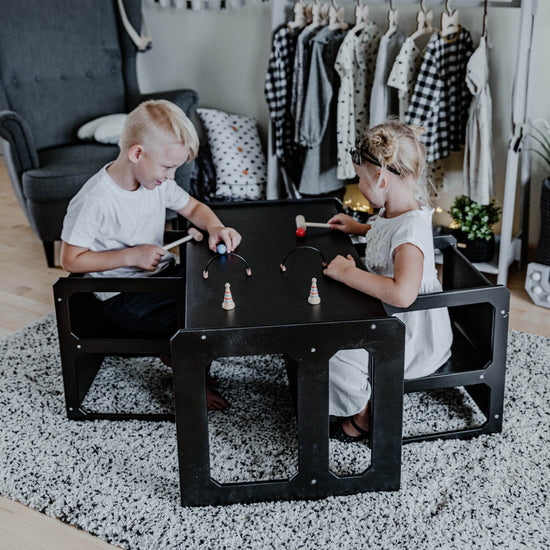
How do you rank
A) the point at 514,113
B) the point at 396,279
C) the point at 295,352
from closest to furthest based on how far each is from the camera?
1. the point at 295,352
2. the point at 396,279
3. the point at 514,113

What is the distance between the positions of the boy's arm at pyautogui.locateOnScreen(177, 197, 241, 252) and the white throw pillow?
1207 mm

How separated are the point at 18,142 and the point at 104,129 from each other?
431 millimetres

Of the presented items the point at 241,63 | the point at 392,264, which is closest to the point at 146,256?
the point at 392,264

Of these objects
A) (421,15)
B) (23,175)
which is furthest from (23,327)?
Answer: (421,15)

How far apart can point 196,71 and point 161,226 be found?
1.87 meters

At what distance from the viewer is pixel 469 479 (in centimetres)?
179

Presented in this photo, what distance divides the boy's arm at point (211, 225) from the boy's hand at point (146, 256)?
0.46ft

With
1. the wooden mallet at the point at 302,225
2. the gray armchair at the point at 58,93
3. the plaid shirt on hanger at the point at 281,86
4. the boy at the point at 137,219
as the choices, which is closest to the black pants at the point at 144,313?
the boy at the point at 137,219

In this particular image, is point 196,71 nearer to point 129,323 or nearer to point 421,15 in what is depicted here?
point 421,15

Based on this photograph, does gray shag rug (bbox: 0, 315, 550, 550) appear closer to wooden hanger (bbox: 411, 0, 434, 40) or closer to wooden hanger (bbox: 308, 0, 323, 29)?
wooden hanger (bbox: 411, 0, 434, 40)

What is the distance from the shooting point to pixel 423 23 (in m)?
2.85

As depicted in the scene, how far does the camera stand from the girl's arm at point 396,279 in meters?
1.68

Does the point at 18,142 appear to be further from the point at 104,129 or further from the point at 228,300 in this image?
the point at 228,300

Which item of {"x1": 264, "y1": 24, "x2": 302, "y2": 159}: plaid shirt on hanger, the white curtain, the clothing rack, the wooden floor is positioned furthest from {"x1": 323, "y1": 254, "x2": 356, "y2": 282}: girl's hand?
the white curtain
